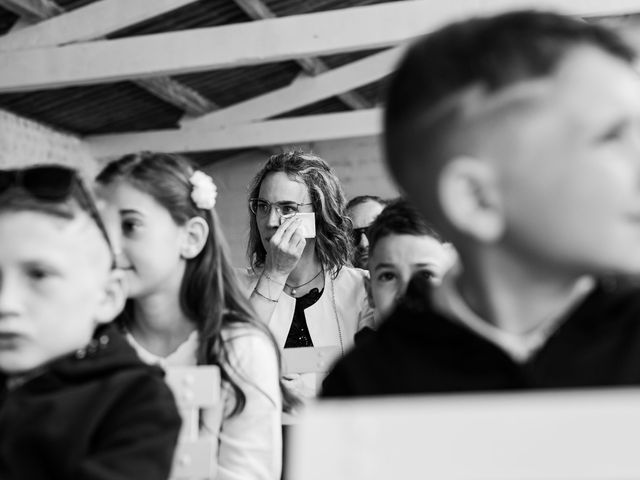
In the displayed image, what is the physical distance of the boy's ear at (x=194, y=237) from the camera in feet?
4.94

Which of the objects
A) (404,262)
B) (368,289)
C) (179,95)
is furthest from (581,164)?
(179,95)

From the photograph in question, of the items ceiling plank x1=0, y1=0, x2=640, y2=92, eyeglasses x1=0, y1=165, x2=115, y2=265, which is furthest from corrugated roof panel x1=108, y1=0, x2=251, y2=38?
eyeglasses x1=0, y1=165, x2=115, y2=265

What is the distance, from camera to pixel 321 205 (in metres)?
2.32

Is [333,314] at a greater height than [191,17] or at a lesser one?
lesser

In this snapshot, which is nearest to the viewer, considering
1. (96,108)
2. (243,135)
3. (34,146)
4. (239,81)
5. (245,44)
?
(245,44)

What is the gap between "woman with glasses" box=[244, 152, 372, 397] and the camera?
2.09 m

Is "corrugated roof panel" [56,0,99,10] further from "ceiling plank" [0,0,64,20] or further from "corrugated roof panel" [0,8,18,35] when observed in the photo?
"corrugated roof panel" [0,8,18,35]

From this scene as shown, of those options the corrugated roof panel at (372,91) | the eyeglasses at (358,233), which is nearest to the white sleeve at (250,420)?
the eyeglasses at (358,233)

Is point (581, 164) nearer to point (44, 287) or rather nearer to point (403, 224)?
point (44, 287)

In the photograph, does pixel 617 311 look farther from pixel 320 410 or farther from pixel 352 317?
pixel 352 317

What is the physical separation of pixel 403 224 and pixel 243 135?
5.29 meters

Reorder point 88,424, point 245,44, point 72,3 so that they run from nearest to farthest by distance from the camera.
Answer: point 88,424
point 245,44
point 72,3

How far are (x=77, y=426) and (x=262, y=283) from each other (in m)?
1.23

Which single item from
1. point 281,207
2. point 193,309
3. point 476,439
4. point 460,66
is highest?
point 281,207
